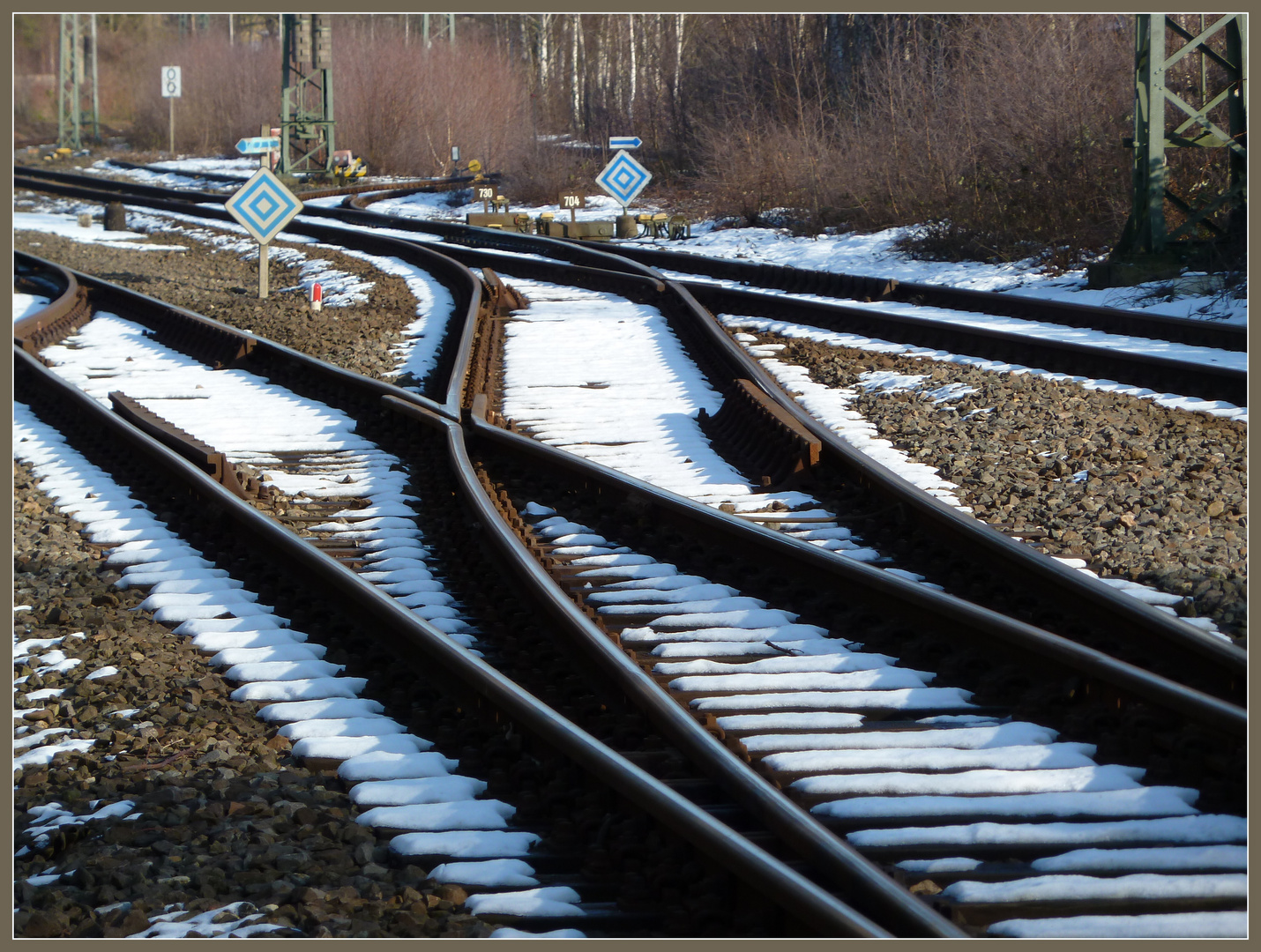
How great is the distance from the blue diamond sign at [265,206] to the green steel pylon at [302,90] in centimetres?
2574

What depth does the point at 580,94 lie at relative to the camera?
47.2 metres

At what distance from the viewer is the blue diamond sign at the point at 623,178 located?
22.8 metres

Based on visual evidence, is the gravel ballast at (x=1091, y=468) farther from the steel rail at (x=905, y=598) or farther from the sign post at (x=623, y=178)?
the sign post at (x=623, y=178)

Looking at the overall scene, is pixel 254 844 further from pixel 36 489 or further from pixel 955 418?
pixel 955 418

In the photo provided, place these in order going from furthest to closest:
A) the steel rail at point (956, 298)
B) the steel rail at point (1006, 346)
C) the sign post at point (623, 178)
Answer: the sign post at point (623, 178) < the steel rail at point (956, 298) < the steel rail at point (1006, 346)

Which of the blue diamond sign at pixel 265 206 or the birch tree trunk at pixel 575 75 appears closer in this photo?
the blue diamond sign at pixel 265 206

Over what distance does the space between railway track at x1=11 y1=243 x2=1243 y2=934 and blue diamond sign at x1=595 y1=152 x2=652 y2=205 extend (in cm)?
1737

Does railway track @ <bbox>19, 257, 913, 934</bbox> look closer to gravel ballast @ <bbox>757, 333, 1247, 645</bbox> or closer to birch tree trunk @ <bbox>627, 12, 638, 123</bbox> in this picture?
gravel ballast @ <bbox>757, 333, 1247, 645</bbox>

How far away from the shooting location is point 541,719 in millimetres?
3850

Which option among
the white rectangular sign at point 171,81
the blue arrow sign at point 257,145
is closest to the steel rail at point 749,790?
the blue arrow sign at point 257,145

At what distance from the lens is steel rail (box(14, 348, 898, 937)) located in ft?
9.11

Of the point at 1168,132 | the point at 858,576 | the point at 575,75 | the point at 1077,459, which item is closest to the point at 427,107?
the point at 575,75

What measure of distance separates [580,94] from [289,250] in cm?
2721

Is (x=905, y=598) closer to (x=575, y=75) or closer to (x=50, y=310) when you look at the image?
(x=50, y=310)
